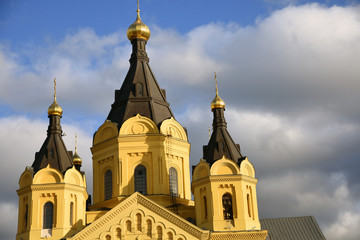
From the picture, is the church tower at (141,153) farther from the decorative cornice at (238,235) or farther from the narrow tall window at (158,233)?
the decorative cornice at (238,235)

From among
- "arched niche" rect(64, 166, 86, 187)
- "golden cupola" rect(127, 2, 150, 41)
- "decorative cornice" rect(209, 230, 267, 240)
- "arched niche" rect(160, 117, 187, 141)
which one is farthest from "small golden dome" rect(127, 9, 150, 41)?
"decorative cornice" rect(209, 230, 267, 240)

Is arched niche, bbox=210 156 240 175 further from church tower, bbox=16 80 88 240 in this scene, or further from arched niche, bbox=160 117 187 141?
church tower, bbox=16 80 88 240

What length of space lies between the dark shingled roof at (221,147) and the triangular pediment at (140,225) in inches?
153

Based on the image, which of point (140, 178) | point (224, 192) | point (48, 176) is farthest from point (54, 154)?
point (224, 192)

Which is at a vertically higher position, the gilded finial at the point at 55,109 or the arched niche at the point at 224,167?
the gilded finial at the point at 55,109

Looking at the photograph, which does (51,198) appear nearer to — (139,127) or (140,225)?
(140,225)

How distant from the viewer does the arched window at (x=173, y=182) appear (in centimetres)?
3266

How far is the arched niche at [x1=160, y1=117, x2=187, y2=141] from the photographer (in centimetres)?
3309

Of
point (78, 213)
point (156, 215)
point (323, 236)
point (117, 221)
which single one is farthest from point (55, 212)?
point (323, 236)

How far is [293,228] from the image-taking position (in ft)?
115

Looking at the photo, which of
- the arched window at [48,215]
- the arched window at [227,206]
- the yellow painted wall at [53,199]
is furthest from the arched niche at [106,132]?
the arched window at [227,206]

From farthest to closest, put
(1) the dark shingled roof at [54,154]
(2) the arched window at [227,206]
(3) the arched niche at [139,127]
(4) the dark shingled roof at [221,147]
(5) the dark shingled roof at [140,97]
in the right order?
1. (5) the dark shingled roof at [140,97]
2. (3) the arched niche at [139,127]
3. (1) the dark shingled roof at [54,154]
4. (4) the dark shingled roof at [221,147]
5. (2) the arched window at [227,206]

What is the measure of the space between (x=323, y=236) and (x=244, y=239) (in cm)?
775

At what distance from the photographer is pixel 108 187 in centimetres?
3291
